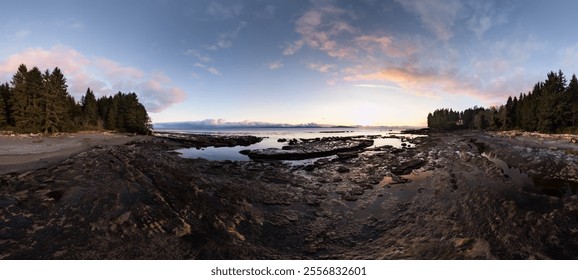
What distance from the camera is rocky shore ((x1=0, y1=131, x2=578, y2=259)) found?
7805mm

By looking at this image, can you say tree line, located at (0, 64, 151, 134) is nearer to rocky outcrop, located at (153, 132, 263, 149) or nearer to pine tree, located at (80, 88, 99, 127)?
pine tree, located at (80, 88, 99, 127)

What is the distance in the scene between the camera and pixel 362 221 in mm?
11711

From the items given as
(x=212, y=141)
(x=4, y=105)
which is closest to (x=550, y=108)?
(x=212, y=141)

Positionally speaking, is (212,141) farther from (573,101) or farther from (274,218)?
(573,101)

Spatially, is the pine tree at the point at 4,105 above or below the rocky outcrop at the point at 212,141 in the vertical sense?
above

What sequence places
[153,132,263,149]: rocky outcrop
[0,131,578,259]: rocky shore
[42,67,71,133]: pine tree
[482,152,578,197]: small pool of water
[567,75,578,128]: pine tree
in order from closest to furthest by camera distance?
[0,131,578,259]: rocky shore, [482,152,578,197]: small pool of water, [153,132,263,149]: rocky outcrop, [42,67,71,133]: pine tree, [567,75,578,128]: pine tree

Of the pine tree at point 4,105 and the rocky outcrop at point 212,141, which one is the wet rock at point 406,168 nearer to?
the rocky outcrop at point 212,141

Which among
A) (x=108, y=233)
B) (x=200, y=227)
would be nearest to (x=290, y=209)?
(x=200, y=227)

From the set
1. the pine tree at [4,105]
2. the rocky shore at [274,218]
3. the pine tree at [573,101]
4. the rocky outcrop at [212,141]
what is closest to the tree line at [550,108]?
the pine tree at [573,101]

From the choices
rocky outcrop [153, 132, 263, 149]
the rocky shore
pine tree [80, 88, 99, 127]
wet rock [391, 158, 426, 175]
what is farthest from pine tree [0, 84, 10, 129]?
wet rock [391, 158, 426, 175]

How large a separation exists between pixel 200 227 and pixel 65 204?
6757 millimetres

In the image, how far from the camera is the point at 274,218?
11.8 m

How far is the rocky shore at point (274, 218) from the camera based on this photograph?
7.80 metres
